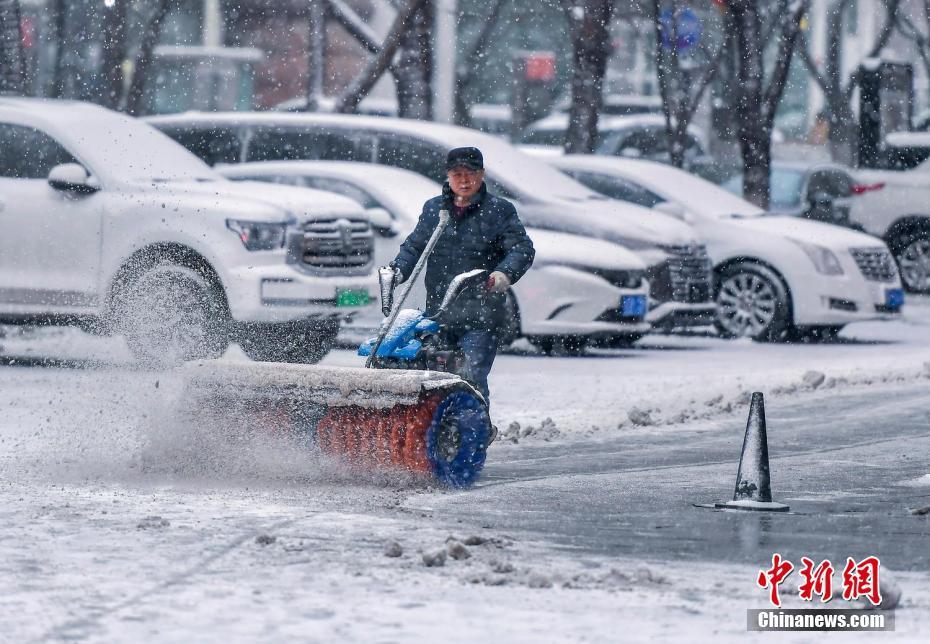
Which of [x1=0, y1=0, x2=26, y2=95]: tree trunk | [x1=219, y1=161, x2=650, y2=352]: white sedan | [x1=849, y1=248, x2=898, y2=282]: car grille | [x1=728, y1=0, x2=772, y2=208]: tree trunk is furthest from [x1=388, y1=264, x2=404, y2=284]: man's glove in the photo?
[x1=728, y1=0, x2=772, y2=208]: tree trunk

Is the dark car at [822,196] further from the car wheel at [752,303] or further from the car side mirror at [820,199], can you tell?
the car wheel at [752,303]

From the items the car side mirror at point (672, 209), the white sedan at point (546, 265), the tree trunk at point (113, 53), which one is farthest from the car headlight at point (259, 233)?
the tree trunk at point (113, 53)

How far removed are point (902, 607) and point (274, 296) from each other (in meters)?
8.25

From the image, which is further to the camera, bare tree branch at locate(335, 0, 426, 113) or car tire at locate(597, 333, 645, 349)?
bare tree branch at locate(335, 0, 426, 113)

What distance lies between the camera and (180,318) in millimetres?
14352

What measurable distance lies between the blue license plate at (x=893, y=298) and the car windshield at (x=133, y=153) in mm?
6258

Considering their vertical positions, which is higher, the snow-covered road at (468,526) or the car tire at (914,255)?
the car tire at (914,255)

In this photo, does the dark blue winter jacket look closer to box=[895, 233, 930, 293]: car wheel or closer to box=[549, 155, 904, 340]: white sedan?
box=[549, 155, 904, 340]: white sedan

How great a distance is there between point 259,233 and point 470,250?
4.73 meters

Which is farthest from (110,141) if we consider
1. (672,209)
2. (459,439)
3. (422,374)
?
(422,374)

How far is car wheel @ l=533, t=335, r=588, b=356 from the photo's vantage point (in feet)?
54.6

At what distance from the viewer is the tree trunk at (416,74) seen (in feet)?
80.3

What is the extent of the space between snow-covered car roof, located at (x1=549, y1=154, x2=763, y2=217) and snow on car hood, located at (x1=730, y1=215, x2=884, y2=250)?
326mm

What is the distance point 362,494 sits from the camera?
8.84 metres
